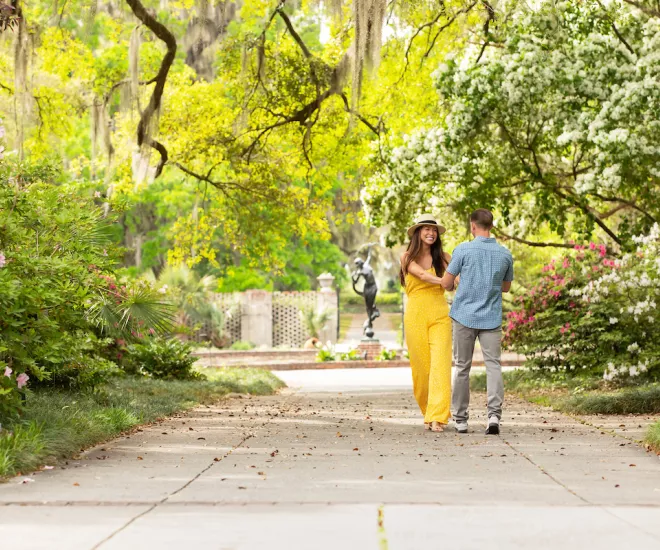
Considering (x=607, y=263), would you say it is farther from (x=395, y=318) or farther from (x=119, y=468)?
(x=395, y=318)

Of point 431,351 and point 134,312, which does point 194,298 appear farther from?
point 431,351

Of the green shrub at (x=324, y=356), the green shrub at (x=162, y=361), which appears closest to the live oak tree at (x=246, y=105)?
the green shrub at (x=162, y=361)

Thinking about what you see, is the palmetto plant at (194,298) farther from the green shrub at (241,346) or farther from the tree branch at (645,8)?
the tree branch at (645,8)

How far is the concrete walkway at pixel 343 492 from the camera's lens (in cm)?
477

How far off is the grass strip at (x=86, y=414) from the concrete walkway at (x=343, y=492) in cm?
19

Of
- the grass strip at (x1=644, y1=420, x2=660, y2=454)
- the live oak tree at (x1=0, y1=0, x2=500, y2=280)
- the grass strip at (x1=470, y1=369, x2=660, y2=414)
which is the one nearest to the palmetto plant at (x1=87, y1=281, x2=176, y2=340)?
the grass strip at (x1=470, y1=369, x2=660, y2=414)

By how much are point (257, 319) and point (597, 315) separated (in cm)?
2345

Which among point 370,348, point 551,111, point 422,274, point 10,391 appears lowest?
Answer: point 370,348

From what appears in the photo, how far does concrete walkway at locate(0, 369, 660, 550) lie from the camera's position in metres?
4.77

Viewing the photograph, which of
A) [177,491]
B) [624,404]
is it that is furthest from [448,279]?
[177,491]

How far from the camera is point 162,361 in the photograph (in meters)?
16.8

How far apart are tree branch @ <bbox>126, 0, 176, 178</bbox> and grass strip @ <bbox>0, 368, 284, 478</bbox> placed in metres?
4.30

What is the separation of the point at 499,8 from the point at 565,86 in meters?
1.55

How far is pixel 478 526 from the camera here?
16.3 feet
